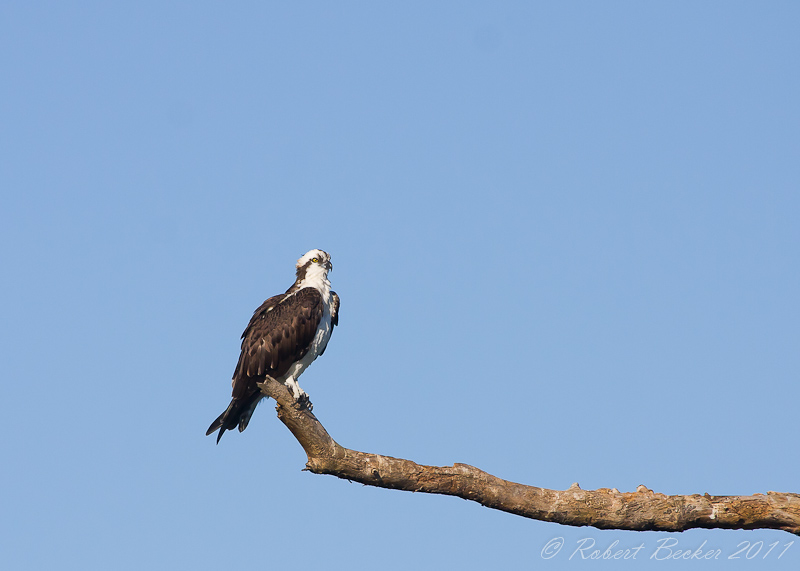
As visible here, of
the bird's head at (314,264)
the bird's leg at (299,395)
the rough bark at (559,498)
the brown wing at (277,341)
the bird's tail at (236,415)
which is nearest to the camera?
the rough bark at (559,498)

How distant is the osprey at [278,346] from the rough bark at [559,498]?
3.80 m

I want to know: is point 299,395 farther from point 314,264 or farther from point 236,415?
point 314,264

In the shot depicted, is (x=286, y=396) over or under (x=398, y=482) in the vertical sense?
over

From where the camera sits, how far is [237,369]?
48.8 ft

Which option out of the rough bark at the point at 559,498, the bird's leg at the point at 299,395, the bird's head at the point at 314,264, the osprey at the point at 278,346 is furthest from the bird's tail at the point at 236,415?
the rough bark at the point at 559,498

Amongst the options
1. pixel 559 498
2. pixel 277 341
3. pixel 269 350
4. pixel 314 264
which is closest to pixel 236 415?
pixel 269 350

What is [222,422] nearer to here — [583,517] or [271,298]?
[271,298]

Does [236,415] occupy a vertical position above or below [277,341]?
below

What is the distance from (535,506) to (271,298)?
7051 mm

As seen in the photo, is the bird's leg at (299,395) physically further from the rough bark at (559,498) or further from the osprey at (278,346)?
the rough bark at (559,498)

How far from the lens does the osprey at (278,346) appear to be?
14469 mm

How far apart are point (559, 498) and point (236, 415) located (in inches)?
244

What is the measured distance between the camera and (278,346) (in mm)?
14594

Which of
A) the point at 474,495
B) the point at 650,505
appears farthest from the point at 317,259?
the point at 650,505
